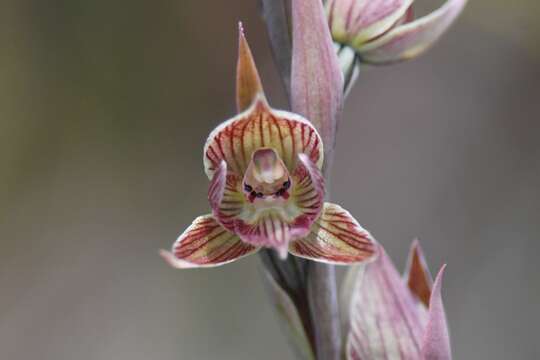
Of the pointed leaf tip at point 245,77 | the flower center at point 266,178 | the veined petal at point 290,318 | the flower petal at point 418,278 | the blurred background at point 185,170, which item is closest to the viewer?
the pointed leaf tip at point 245,77

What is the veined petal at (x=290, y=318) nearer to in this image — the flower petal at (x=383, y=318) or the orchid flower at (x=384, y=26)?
the flower petal at (x=383, y=318)

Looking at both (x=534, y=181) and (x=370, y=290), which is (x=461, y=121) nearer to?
(x=534, y=181)

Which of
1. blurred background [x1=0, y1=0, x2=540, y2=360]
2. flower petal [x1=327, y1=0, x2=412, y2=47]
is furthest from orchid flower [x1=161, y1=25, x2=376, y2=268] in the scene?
blurred background [x1=0, y1=0, x2=540, y2=360]

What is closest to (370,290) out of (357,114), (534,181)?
(534,181)

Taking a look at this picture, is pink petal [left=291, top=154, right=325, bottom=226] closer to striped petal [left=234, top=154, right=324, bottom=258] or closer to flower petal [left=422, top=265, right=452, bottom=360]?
striped petal [left=234, top=154, right=324, bottom=258]

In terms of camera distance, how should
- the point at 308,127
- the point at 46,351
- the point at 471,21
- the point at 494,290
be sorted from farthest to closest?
the point at 471,21 < the point at 46,351 < the point at 494,290 < the point at 308,127

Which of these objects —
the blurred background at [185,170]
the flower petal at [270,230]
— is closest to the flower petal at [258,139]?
the flower petal at [270,230]
